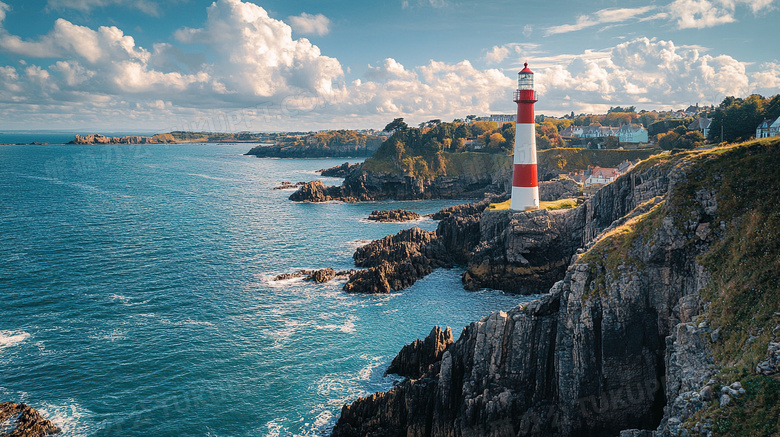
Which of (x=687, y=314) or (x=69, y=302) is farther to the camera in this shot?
(x=69, y=302)

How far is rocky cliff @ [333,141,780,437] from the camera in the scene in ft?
52.9

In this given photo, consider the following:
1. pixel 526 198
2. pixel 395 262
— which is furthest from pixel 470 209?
pixel 395 262

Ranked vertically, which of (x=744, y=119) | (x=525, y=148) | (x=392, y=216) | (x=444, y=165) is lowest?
(x=392, y=216)

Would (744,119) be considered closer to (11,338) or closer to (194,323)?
(194,323)

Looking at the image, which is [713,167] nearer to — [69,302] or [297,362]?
[297,362]

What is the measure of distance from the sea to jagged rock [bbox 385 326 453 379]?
1177mm

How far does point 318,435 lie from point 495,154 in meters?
109

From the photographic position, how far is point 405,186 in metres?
117

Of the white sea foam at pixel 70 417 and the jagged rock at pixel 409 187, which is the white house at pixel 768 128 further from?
the white sea foam at pixel 70 417

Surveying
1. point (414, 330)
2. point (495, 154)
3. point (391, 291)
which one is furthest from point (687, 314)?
point (495, 154)

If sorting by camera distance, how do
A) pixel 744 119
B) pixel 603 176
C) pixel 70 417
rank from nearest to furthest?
pixel 70 417 → pixel 744 119 → pixel 603 176

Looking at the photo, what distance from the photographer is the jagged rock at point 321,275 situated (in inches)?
2000

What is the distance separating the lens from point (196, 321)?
40.2 m

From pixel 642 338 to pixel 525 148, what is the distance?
111ft
